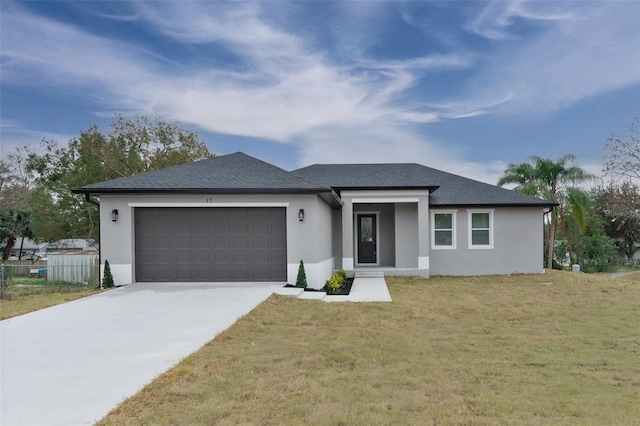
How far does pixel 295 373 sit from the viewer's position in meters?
4.66

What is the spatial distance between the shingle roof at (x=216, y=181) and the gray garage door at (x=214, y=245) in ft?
2.42

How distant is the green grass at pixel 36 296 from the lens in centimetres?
847

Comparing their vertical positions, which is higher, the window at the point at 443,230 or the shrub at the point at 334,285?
the window at the point at 443,230

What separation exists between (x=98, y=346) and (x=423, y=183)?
1188cm

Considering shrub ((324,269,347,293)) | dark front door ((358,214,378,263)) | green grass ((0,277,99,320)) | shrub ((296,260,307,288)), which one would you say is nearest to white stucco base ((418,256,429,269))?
dark front door ((358,214,378,263))

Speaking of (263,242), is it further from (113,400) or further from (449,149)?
(449,149)

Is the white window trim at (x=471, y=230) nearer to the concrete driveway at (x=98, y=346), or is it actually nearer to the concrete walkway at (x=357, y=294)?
the concrete walkway at (x=357, y=294)

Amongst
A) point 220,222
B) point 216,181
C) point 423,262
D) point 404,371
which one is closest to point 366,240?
point 423,262

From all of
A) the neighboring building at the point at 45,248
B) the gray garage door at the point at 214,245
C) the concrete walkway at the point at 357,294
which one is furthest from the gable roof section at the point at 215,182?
the neighboring building at the point at 45,248

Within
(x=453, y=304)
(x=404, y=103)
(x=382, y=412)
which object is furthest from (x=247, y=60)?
(x=382, y=412)

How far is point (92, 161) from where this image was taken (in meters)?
26.9

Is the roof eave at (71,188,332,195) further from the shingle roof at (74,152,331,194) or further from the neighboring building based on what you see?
the neighboring building

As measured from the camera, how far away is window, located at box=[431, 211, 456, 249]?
1580cm

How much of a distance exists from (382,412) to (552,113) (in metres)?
20.2
